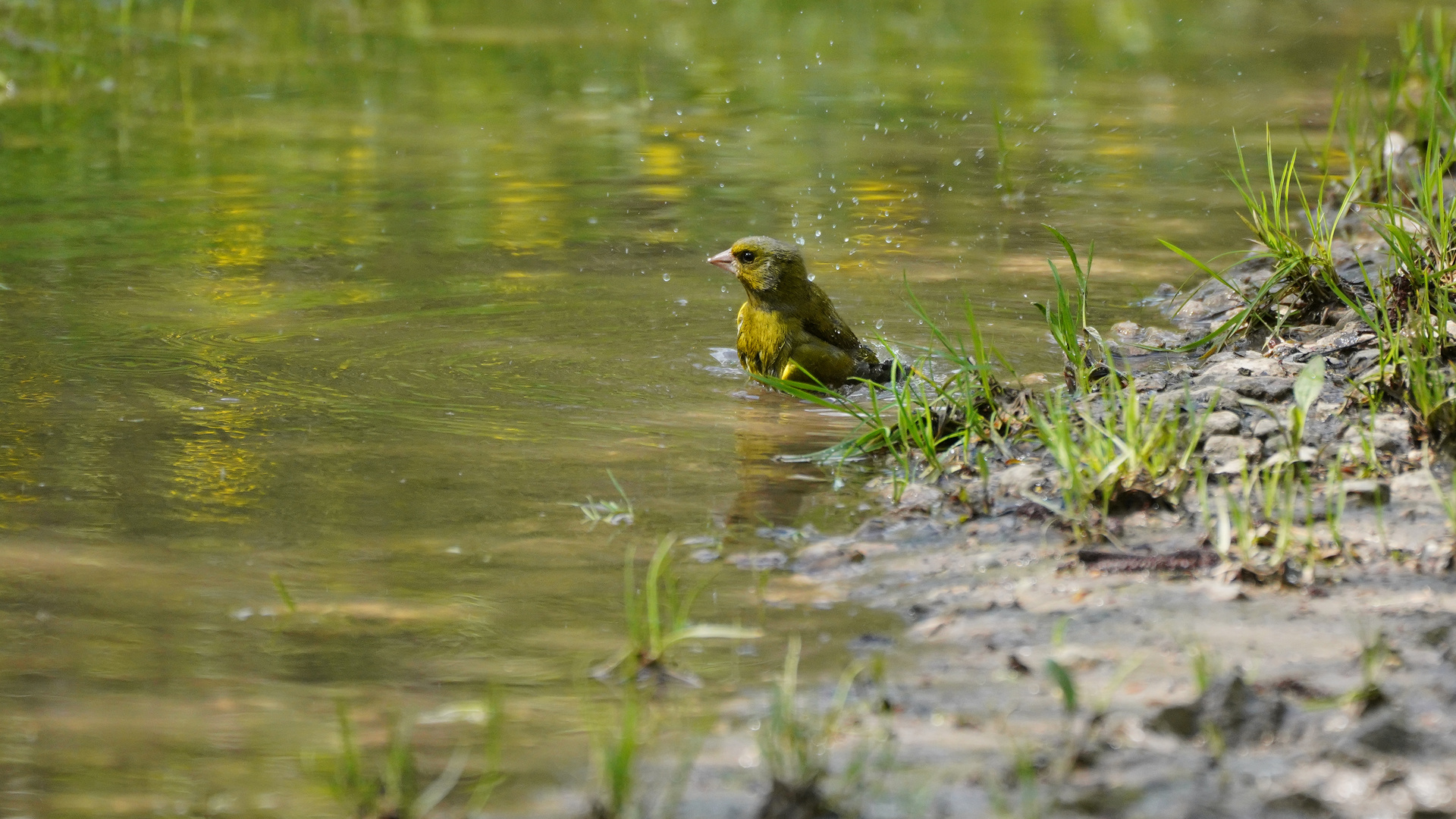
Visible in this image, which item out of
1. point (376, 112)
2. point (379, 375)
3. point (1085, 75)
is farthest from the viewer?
point (1085, 75)

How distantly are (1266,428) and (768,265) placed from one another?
2186 millimetres

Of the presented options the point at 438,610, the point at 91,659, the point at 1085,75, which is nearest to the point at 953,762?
the point at 438,610

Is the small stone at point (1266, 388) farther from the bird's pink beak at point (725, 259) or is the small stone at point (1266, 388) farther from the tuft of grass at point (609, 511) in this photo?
the bird's pink beak at point (725, 259)

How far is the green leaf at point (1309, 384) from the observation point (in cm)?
404

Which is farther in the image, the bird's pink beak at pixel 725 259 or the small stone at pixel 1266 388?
the bird's pink beak at pixel 725 259

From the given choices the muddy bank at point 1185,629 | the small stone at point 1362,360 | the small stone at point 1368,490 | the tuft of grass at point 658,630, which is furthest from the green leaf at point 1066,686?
the small stone at point 1362,360

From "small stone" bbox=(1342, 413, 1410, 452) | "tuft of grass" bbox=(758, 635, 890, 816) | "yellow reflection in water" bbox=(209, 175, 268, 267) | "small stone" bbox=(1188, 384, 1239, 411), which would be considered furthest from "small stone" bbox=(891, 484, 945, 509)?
"yellow reflection in water" bbox=(209, 175, 268, 267)

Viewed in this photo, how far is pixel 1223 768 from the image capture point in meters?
2.67

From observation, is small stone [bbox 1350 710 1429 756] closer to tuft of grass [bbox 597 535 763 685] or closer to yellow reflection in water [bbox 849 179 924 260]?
tuft of grass [bbox 597 535 763 685]

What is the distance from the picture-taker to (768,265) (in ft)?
19.4

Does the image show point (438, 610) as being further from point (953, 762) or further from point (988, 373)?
point (988, 373)

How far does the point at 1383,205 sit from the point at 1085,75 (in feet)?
27.5

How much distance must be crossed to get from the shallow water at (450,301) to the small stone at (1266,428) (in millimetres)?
1082

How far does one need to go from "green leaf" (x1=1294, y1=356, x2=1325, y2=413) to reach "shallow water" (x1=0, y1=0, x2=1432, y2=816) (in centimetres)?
118
